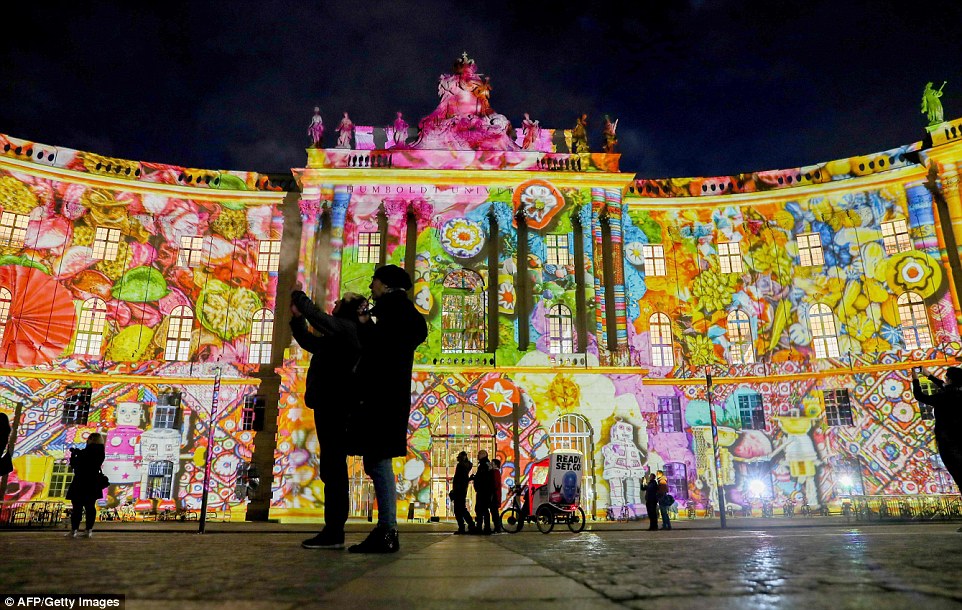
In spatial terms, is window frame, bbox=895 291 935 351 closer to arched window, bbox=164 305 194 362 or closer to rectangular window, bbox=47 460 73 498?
arched window, bbox=164 305 194 362

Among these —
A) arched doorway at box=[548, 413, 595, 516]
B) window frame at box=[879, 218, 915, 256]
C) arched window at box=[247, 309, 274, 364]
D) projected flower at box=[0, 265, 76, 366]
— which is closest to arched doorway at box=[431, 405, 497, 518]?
arched doorway at box=[548, 413, 595, 516]

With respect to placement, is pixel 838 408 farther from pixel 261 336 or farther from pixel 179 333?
pixel 179 333

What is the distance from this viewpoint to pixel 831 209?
1096 inches

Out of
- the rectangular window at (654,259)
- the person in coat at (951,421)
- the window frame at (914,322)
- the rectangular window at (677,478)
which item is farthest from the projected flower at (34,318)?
the window frame at (914,322)

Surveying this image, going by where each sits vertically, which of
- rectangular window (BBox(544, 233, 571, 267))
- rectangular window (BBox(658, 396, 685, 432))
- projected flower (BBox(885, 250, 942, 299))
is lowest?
rectangular window (BBox(658, 396, 685, 432))

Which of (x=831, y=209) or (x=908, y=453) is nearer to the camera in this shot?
(x=908, y=453)

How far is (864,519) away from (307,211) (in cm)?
2386

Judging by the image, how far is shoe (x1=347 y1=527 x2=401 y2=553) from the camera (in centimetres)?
436

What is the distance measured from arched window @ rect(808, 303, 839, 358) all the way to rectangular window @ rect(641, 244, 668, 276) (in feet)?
21.9

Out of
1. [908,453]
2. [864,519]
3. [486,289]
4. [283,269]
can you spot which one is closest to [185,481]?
[283,269]

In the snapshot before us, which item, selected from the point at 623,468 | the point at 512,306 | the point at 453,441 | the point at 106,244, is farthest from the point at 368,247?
the point at 623,468

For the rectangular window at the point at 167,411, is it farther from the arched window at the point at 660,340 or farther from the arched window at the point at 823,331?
the arched window at the point at 823,331

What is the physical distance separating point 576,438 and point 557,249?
802cm

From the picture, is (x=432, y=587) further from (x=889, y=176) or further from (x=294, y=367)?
(x=889, y=176)
